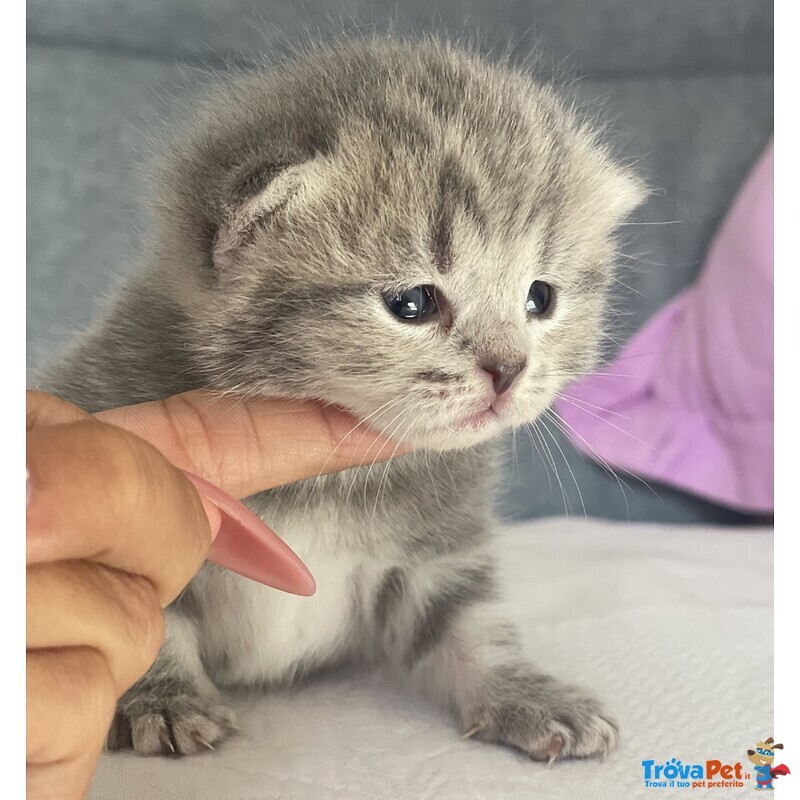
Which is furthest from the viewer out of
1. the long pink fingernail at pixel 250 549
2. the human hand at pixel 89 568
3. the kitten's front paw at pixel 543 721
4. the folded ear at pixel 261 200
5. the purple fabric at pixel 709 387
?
the purple fabric at pixel 709 387

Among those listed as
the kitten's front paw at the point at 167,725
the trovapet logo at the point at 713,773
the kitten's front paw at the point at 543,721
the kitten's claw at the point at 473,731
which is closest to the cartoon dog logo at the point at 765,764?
the trovapet logo at the point at 713,773

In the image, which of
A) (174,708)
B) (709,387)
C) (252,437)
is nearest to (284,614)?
(174,708)

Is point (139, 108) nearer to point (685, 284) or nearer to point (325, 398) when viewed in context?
point (325, 398)

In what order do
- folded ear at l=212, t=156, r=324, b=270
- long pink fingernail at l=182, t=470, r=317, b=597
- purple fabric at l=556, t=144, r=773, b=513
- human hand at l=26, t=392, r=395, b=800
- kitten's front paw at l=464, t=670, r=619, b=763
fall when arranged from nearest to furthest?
human hand at l=26, t=392, r=395, b=800 < long pink fingernail at l=182, t=470, r=317, b=597 < folded ear at l=212, t=156, r=324, b=270 < kitten's front paw at l=464, t=670, r=619, b=763 < purple fabric at l=556, t=144, r=773, b=513

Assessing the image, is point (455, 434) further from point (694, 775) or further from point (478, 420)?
point (694, 775)

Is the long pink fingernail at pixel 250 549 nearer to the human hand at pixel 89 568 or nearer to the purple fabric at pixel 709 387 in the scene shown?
the human hand at pixel 89 568

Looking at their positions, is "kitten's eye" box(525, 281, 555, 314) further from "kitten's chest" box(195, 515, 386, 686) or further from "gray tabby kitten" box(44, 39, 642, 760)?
"kitten's chest" box(195, 515, 386, 686)

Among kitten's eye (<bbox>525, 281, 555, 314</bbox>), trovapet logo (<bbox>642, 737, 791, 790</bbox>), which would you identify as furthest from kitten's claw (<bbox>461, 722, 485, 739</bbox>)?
kitten's eye (<bbox>525, 281, 555, 314</bbox>)
